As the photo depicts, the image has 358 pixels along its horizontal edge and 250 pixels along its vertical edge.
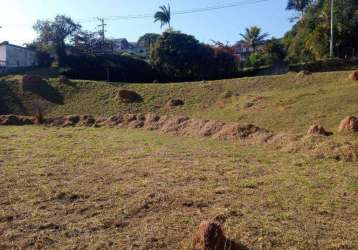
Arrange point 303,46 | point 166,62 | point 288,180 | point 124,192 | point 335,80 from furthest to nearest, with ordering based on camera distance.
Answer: point 303,46 < point 166,62 < point 335,80 < point 288,180 < point 124,192

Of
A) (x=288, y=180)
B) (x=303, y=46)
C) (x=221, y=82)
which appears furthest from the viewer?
(x=303, y=46)

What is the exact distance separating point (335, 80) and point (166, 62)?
16.2m

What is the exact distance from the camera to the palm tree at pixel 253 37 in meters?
59.8

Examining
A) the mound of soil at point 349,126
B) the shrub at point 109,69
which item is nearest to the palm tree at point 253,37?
the shrub at point 109,69

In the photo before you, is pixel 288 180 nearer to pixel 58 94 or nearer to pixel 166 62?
pixel 58 94

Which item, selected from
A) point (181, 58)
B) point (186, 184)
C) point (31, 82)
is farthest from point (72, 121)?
point (181, 58)

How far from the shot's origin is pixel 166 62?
37.5 meters

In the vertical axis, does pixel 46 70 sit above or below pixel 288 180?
above

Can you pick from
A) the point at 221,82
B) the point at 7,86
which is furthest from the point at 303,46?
the point at 7,86

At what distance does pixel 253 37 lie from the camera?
199ft

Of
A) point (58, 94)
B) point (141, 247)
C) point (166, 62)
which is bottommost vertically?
point (141, 247)

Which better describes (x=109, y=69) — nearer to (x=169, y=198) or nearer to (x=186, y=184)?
(x=186, y=184)

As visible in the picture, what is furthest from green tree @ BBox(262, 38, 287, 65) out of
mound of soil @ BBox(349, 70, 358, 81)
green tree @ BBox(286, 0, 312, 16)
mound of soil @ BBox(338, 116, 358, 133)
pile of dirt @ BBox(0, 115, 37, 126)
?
mound of soil @ BBox(338, 116, 358, 133)

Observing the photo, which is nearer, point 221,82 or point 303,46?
point 221,82
